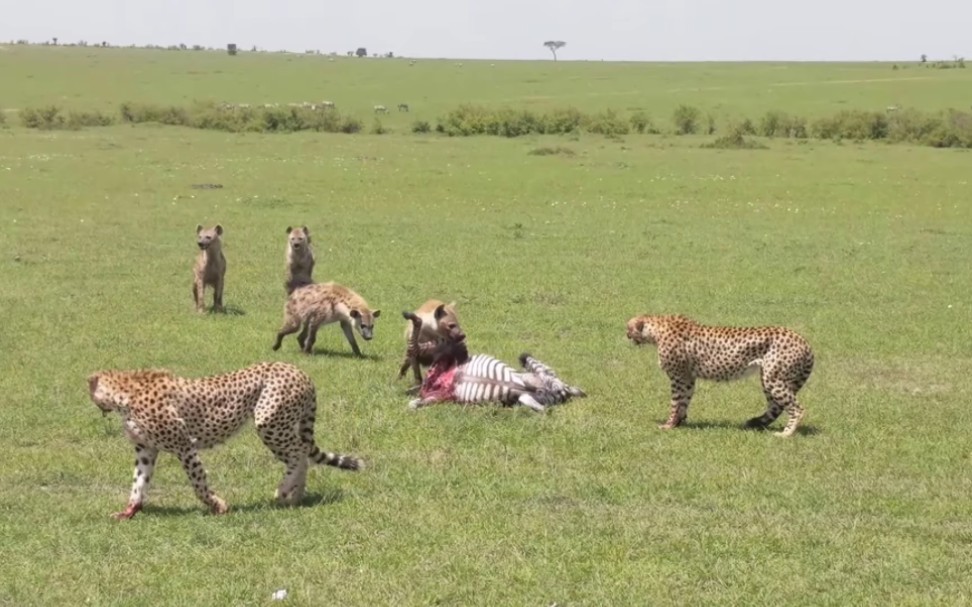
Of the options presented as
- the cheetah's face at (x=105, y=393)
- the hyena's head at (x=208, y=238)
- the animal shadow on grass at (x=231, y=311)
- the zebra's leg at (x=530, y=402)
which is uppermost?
the cheetah's face at (x=105, y=393)

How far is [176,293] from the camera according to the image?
1812cm

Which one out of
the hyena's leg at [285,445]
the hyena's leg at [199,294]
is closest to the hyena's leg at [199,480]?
the hyena's leg at [285,445]

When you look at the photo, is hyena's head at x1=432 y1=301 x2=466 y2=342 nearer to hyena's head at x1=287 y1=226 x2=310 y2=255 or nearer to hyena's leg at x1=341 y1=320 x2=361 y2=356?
hyena's leg at x1=341 y1=320 x2=361 y2=356

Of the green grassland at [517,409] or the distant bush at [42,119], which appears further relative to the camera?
the distant bush at [42,119]

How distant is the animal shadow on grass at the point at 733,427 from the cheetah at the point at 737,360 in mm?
69

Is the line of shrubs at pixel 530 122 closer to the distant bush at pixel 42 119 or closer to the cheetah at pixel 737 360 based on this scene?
the distant bush at pixel 42 119

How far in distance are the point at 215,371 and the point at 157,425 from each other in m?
5.03

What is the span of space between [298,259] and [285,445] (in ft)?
22.6

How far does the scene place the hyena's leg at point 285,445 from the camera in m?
8.67

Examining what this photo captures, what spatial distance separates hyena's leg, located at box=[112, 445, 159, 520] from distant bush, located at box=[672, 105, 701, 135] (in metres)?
43.8

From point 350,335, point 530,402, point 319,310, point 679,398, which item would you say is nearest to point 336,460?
point 530,402

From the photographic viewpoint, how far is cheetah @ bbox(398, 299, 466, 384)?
1230 cm

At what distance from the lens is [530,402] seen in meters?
11.8

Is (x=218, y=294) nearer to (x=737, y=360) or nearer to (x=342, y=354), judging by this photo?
(x=342, y=354)
